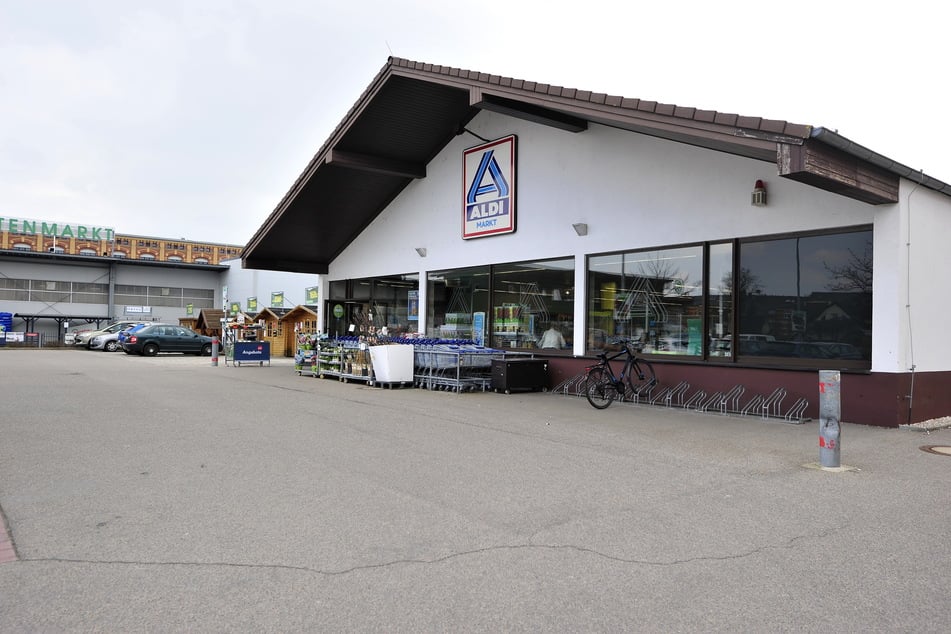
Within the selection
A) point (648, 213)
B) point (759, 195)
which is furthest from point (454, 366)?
point (759, 195)

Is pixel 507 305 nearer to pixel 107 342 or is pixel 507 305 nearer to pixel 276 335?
pixel 276 335

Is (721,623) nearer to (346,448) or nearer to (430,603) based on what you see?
(430,603)

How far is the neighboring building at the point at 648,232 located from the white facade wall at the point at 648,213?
0.12 feet

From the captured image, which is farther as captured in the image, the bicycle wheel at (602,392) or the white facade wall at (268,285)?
the white facade wall at (268,285)

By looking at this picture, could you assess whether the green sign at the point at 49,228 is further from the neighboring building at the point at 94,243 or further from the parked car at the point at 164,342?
the parked car at the point at 164,342

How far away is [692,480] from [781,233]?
613 centimetres

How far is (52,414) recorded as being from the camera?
10336 millimetres

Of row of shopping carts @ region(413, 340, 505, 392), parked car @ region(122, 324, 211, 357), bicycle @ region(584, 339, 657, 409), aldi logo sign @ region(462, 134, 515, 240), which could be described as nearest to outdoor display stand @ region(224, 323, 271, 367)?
parked car @ region(122, 324, 211, 357)

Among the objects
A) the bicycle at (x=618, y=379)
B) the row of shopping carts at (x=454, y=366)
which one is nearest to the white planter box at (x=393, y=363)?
the row of shopping carts at (x=454, y=366)

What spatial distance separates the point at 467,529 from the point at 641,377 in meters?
8.16

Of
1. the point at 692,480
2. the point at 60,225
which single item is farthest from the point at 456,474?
the point at 60,225

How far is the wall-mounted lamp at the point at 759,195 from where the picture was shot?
11.1 meters

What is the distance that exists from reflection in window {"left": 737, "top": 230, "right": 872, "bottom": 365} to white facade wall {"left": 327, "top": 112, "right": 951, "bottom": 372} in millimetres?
269

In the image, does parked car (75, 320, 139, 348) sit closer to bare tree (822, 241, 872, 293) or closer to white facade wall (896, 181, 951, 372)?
bare tree (822, 241, 872, 293)
